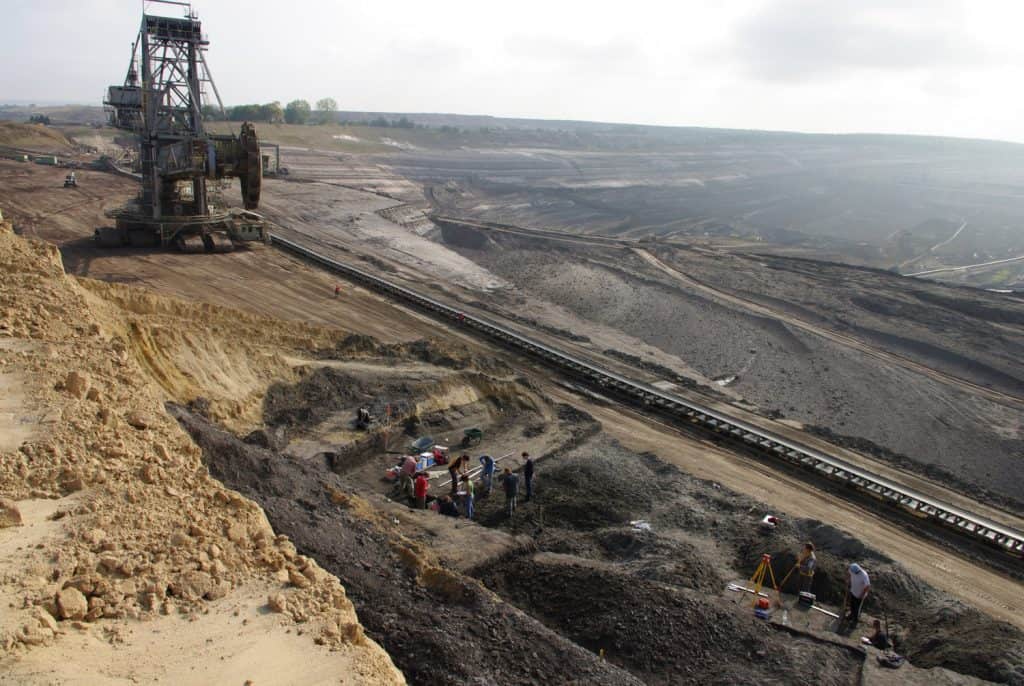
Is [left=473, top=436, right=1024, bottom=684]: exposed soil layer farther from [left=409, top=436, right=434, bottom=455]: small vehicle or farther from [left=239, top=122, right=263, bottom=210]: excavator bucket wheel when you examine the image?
[left=239, top=122, right=263, bottom=210]: excavator bucket wheel

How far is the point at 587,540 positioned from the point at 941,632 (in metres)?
5.76

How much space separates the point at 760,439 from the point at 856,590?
8456 mm

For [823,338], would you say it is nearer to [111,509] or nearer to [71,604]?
[111,509]

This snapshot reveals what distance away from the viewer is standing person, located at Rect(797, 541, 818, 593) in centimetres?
1326

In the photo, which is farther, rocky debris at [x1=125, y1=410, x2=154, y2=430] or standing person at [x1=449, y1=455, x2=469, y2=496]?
standing person at [x1=449, y1=455, x2=469, y2=496]

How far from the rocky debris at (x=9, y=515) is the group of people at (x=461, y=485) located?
321 inches

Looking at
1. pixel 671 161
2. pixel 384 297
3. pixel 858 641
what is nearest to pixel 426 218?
pixel 384 297

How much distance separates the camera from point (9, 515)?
24.4 ft

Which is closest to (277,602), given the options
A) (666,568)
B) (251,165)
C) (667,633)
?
(667,633)

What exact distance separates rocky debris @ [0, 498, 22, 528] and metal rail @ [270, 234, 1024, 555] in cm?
1663

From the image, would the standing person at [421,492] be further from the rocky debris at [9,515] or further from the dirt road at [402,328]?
the rocky debris at [9,515]

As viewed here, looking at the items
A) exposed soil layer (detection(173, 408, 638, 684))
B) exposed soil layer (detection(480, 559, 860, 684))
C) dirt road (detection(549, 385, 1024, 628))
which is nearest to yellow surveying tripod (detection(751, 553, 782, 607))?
exposed soil layer (detection(480, 559, 860, 684))

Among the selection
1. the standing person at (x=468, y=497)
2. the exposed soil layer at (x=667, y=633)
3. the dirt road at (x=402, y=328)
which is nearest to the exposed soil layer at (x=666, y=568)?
the exposed soil layer at (x=667, y=633)

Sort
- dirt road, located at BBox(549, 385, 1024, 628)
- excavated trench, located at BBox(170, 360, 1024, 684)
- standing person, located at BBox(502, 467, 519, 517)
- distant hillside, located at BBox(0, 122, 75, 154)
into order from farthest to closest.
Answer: distant hillside, located at BBox(0, 122, 75, 154) → standing person, located at BBox(502, 467, 519, 517) → dirt road, located at BBox(549, 385, 1024, 628) → excavated trench, located at BBox(170, 360, 1024, 684)
